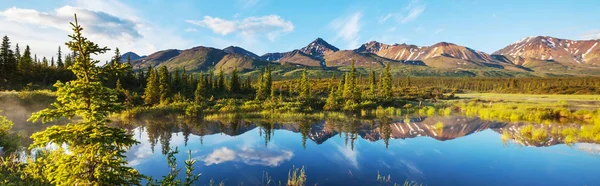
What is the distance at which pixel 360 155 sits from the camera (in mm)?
21719

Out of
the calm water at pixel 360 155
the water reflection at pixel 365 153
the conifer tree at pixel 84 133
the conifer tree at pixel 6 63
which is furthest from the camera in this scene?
the conifer tree at pixel 6 63

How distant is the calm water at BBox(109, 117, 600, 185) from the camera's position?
16406mm

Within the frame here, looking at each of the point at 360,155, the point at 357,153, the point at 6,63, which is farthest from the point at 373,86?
the point at 6,63

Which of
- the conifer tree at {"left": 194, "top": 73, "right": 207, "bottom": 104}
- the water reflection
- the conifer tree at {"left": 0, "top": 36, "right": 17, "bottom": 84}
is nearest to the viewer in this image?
the water reflection

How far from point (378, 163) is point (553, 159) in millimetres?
13175

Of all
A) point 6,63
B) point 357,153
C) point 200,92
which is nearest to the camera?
point 357,153

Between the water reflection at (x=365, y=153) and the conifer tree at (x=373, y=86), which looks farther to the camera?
the conifer tree at (x=373, y=86)

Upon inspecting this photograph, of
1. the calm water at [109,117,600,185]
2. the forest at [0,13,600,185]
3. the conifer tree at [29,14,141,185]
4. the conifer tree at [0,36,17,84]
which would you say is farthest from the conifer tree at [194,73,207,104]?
the conifer tree at [29,14,141,185]

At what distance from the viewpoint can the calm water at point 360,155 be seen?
646 inches

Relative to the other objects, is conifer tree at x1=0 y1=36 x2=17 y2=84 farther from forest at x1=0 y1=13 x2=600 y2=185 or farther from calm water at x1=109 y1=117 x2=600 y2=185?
calm water at x1=109 y1=117 x2=600 y2=185

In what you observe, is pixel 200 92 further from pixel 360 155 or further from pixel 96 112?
pixel 96 112

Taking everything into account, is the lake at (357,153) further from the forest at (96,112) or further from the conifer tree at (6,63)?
the conifer tree at (6,63)

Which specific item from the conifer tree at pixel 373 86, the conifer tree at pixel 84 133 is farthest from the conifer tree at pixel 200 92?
the conifer tree at pixel 84 133

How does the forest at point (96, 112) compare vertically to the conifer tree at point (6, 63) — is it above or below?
below
